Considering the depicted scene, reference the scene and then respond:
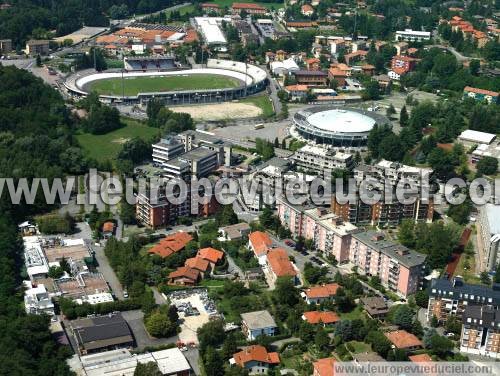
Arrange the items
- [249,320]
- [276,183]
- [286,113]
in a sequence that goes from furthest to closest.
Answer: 1. [286,113]
2. [276,183]
3. [249,320]

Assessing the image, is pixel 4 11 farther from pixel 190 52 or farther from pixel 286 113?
pixel 286 113

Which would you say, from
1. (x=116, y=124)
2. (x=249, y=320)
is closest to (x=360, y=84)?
(x=116, y=124)

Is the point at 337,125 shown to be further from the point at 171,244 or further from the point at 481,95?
the point at 171,244

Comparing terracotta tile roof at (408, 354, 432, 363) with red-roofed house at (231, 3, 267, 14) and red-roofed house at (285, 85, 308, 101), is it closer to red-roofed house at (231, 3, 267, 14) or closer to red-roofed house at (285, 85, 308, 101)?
red-roofed house at (285, 85, 308, 101)

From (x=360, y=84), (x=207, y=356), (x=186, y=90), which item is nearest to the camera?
(x=207, y=356)

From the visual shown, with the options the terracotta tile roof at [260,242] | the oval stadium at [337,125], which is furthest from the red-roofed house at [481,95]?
the terracotta tile roof at [260,242]

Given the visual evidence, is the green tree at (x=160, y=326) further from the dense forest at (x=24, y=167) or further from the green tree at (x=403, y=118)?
the green tree at (x=403, y=118)
